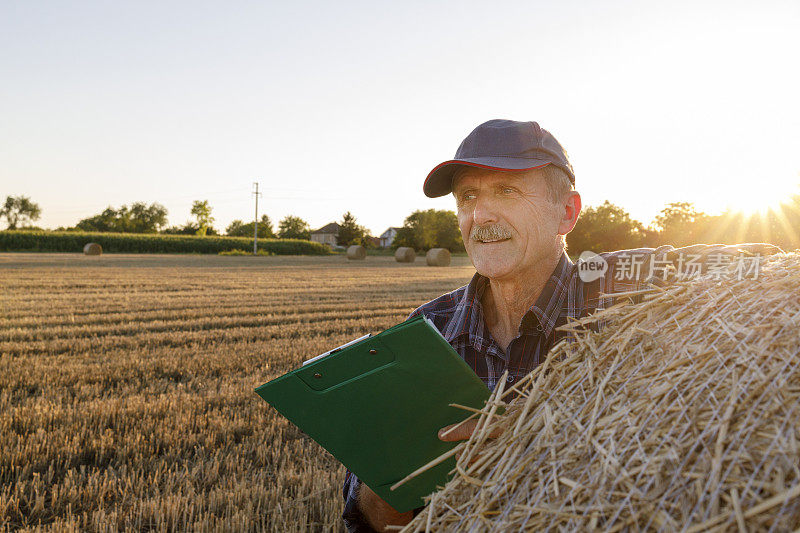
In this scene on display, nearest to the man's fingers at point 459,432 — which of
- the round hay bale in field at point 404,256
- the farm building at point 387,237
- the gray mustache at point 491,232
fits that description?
the gray mustache at point 491,232

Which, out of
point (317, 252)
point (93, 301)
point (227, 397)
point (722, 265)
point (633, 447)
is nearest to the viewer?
point (633, 447)

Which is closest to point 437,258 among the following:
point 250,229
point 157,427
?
point 157,427

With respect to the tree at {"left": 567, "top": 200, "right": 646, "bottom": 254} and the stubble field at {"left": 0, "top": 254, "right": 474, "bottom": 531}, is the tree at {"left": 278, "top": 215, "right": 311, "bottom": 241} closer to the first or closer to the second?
the tree at {"left": 567, "top": 200, "right": 646, "bottom": 254}

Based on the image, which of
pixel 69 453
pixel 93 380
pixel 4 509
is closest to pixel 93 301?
pixel 93 380

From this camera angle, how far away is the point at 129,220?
100812mm

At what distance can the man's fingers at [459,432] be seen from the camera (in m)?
1.74

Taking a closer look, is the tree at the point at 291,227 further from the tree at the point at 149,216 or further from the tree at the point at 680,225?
the tree at the point at 680,225

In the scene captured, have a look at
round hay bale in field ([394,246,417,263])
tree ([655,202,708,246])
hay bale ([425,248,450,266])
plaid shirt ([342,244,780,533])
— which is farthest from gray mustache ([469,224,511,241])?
round hay bale in field ([394,246,417,263])

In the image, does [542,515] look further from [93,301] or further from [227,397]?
[93,301]

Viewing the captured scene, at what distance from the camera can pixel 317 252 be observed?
65938 millimetres

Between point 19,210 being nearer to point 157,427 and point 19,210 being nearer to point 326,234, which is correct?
point 326,234

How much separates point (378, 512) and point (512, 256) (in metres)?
1.26

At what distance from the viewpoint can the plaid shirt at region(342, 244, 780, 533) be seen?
7.67ft

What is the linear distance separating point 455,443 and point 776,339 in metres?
0.97
